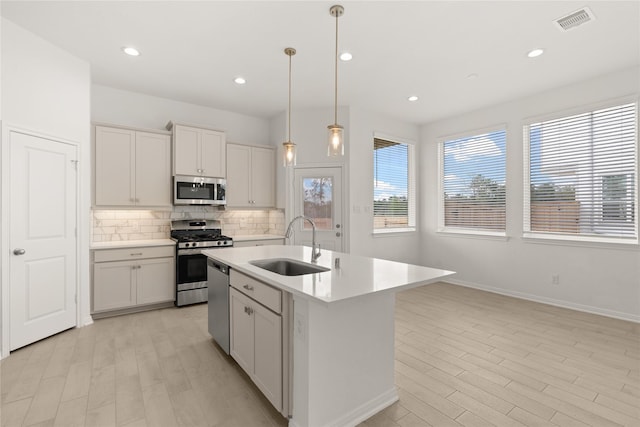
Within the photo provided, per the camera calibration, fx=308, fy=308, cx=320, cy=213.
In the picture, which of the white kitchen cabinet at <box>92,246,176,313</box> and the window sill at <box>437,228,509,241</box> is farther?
the window sill at <box>437,228,509,241</box>

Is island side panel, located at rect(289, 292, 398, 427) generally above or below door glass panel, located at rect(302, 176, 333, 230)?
below

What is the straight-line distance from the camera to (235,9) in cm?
257

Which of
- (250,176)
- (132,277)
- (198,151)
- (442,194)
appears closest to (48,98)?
(198,151)

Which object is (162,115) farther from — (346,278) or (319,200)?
(346,278)

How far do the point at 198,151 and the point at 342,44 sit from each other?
2562mm

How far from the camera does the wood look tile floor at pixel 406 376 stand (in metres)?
1.93

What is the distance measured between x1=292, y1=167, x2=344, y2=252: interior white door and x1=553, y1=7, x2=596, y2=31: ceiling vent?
300 centimetres

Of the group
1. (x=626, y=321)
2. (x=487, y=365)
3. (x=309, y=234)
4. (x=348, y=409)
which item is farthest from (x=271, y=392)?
(x=626, y=321)

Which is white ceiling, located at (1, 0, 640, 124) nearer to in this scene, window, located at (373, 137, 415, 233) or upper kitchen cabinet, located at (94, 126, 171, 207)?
upper kitchen cabinet, located at (94, 126, 171, 207)

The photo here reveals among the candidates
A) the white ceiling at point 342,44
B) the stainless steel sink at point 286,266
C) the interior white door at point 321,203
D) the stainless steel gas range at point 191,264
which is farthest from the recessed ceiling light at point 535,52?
the stainless steel gas range at point 191,264

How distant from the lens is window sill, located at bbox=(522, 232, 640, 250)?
3.67 metres

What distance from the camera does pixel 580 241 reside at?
3990 millimetres

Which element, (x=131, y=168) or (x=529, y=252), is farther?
(x=529, y=252)

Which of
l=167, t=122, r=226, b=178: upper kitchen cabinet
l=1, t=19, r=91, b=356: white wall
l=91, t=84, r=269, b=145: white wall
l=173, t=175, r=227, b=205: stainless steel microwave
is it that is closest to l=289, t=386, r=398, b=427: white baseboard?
l=1, t=19, r=91, b=356: white wall
